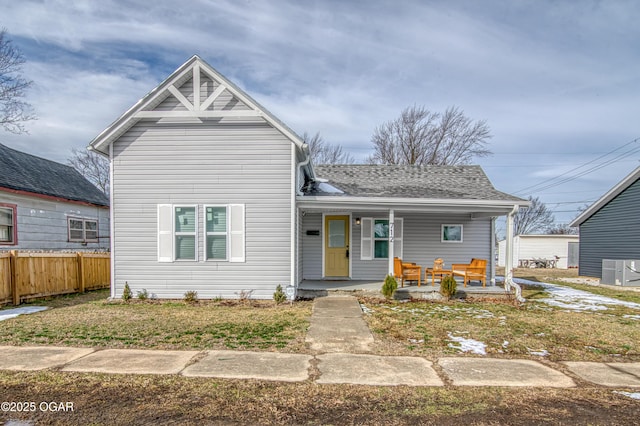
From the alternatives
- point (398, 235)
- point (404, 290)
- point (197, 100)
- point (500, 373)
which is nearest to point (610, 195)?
point (398, 235)

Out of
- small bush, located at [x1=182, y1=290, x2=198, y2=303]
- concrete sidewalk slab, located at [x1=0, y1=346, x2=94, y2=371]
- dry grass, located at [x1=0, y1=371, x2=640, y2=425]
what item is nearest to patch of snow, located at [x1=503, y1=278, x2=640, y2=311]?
dry grass, located at [x1=0, y1=371, x2=640, y2=425]

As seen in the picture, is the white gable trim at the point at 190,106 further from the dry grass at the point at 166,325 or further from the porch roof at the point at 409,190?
the dry grass at the point at 166,325

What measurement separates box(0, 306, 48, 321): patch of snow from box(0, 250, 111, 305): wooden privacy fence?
63cm

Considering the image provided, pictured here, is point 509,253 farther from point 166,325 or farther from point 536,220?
point 536,220

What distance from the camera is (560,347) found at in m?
5.54

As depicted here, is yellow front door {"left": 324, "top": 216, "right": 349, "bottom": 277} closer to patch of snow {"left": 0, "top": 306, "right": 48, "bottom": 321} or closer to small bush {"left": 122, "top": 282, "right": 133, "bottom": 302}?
small bush {"left": 122, "top": 282, "right": 133, "bottom": 302}

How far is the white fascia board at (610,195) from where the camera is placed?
15.1 meters

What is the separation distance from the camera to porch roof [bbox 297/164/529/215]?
31.1 ft

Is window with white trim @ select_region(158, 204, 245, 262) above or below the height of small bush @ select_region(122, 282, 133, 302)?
above

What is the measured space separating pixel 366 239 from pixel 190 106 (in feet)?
20.8

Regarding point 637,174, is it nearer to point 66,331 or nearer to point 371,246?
point 371,246

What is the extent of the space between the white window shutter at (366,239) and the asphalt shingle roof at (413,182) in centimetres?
121

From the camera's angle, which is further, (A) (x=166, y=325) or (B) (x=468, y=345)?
(A) (x=166, y=325)

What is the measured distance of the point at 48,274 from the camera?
970 centimetres
